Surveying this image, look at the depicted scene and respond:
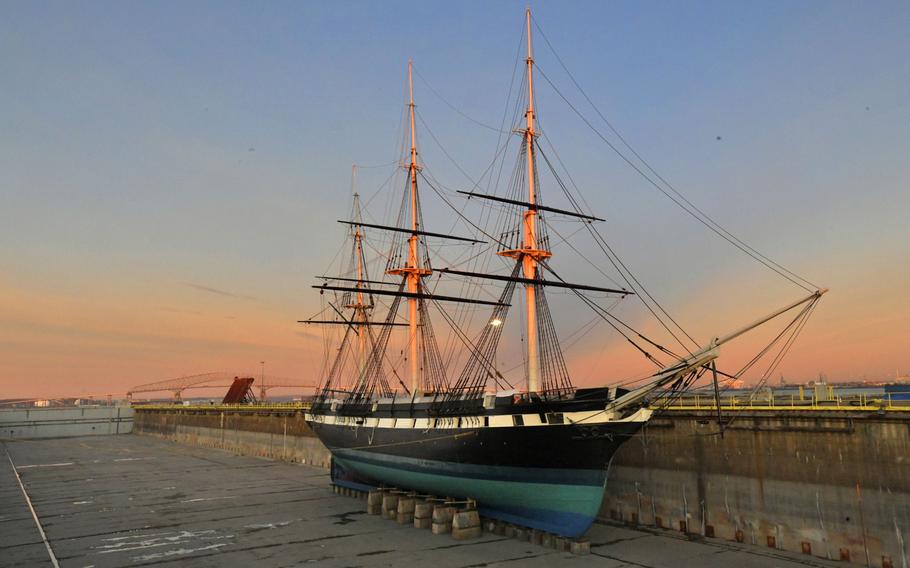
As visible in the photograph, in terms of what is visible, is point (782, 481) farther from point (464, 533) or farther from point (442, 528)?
point (442, 528)

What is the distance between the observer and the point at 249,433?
68125 mm

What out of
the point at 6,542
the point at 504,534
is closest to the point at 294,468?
the point at 6,542

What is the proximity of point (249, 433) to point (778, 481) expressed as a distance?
60064 millimetres

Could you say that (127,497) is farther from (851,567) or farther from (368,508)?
(851,567)

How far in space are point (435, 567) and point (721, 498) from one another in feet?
39.5

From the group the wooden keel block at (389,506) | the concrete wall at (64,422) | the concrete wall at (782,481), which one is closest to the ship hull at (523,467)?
the wooden keel block at (389,506)

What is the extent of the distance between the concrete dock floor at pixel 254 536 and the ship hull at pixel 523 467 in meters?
1.47

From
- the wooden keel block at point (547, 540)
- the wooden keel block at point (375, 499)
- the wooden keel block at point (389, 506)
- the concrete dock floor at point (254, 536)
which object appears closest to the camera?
the concrete dock floor at point (254, 536)

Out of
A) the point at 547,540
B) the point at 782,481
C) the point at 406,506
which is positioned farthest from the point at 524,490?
the point at 782,481

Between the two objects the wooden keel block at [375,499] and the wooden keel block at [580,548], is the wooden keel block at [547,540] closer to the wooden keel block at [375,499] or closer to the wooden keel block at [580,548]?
the wooden keel block at [580,548]

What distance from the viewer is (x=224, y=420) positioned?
77.2 meters

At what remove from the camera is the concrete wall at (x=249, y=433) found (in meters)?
55.2

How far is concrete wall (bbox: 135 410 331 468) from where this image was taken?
181ft

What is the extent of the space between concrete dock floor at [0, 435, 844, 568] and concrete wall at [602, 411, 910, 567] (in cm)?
90
